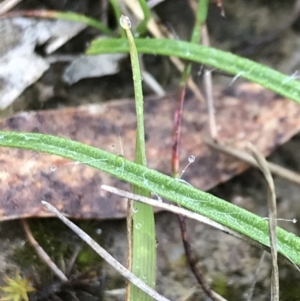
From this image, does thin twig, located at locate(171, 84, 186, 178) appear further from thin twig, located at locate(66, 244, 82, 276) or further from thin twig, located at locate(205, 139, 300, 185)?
thin twig, located at locate(66, 244, 82, 276)

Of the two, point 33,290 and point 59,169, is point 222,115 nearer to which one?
point 59,169

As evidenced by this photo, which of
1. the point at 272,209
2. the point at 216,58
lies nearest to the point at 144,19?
the point at 216,58

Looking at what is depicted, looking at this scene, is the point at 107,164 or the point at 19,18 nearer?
the point at 107,164

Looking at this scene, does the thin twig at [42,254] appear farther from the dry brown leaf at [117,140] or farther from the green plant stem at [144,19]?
the green plant stem at [144,19]

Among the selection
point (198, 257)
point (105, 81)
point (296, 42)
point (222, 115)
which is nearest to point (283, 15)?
point (296, 42)

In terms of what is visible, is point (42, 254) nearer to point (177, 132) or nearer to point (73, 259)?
point (73, 259)

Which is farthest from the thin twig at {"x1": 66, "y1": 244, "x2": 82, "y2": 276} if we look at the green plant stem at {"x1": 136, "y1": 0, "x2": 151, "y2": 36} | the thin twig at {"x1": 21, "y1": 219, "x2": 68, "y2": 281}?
the green plant stem at {"x1": 136, "y1": 0, "x2": 151, "y2": 36}

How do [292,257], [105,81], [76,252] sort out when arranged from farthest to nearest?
1. [105,81]
2. [76,252]
3. [292,257]
